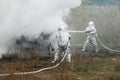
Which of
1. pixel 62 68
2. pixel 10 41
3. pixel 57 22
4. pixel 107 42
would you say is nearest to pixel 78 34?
pixel 107 42

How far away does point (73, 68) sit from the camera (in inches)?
694

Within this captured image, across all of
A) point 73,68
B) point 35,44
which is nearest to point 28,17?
point 35,44

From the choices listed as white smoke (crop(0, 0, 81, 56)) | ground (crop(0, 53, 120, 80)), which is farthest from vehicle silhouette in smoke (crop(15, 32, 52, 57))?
ground (crop(0, 53, 120, 80))

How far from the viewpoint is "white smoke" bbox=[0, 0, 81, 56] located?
20.3 m

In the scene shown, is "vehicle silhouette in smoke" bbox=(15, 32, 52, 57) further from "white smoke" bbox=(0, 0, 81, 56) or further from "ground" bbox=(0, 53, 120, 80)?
"ground" bbox=(0, 53, 120, 80)

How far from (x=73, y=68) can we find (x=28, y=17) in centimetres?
496

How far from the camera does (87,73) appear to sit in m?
16.7

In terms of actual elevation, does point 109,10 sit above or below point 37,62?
above

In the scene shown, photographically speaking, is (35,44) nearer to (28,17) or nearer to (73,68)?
(28,17)

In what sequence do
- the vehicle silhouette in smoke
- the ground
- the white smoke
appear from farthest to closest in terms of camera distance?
the vehicle silhouette in smoke, the white smoke, the ground

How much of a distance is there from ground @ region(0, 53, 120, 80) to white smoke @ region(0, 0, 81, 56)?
1538mm

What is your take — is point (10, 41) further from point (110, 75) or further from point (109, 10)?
point (109, 10)

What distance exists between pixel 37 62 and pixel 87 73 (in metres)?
3.54

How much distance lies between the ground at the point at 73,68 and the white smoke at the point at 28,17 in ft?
5.04
